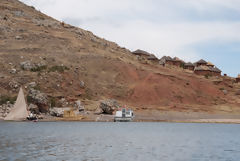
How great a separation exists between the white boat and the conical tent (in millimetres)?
18804

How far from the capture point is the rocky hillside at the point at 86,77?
303 ft

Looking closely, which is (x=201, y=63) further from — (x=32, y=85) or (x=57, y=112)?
(x=57, y=112)

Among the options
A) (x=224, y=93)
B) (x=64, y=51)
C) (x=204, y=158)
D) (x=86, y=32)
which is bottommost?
(x=204, y=158)

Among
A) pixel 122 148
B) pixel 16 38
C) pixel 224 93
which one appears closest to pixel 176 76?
pixel 224 93

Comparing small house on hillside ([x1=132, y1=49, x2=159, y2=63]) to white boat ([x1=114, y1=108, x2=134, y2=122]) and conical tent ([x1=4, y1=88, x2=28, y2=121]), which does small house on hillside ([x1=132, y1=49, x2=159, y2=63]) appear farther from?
conical tent ([x1=4, y1=88, x2=28, y2=121])

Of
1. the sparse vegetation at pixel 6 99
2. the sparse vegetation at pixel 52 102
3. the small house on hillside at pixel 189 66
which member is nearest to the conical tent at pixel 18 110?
the sparse vegetation at pixel 6 99

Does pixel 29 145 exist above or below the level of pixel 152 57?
below

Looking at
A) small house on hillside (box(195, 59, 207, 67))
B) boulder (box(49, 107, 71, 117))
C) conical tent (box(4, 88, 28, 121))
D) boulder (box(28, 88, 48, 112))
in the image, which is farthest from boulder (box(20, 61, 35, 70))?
small house on hillside (box(195, 59, 207, 67))

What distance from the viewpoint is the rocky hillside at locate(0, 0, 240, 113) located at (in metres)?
92.3

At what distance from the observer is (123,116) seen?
8325 centimetres

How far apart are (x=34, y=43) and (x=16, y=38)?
6096 millimetres

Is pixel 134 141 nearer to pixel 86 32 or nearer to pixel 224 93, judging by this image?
pixel 224 93

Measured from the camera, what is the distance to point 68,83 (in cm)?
9638

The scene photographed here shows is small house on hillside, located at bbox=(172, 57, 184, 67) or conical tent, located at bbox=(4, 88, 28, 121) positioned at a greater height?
small house on hillside, located at bbox=(172, 57, 184, 67)
